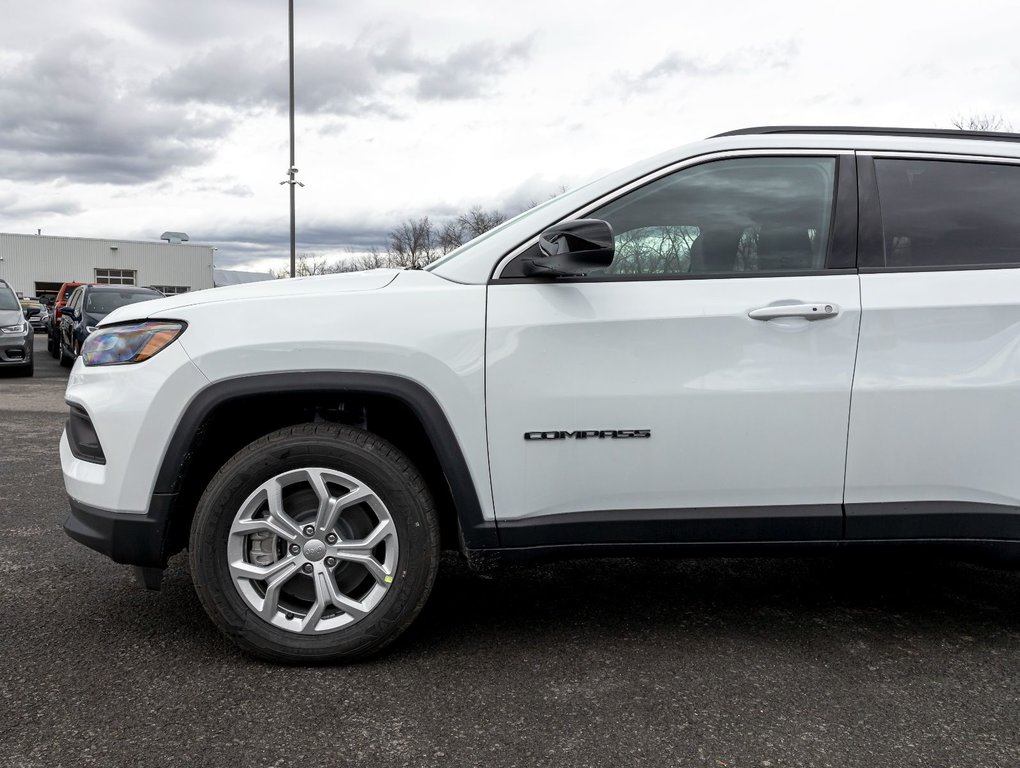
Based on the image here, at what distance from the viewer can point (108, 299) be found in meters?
14.8

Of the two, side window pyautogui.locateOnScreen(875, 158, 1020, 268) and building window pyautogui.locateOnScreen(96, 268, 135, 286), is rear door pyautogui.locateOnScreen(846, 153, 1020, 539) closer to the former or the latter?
side window pyautogui.locateOnScreen(875, 158, 1020, 268)

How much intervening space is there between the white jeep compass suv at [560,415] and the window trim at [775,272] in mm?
13

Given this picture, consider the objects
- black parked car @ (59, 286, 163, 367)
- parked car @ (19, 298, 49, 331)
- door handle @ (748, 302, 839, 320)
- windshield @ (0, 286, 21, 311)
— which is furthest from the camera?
parked car @ (19, 298, 49, 331)

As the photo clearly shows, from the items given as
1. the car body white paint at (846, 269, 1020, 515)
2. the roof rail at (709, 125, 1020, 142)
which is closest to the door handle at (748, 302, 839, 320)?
the car body white paint at (846, 269, 1020, 515)

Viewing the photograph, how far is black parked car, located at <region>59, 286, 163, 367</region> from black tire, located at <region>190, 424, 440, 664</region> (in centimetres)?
1233

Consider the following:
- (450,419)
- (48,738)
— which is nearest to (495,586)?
(450,419)

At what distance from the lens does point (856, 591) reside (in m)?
3.64

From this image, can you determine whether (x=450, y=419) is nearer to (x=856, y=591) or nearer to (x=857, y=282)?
(x=857, y=282)

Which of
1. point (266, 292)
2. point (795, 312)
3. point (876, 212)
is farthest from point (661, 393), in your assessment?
point (266, 292)

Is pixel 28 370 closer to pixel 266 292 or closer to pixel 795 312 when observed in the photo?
pixel 266 292

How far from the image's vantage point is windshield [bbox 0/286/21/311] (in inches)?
523

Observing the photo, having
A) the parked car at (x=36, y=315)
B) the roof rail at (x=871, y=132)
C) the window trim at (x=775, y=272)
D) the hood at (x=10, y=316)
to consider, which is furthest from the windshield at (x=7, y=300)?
the roof rail at (x=871, y=132)

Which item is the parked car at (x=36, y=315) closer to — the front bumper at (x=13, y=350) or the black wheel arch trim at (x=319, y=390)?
the front bumper at (x=13, y=350)

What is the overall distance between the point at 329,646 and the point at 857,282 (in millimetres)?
2146
